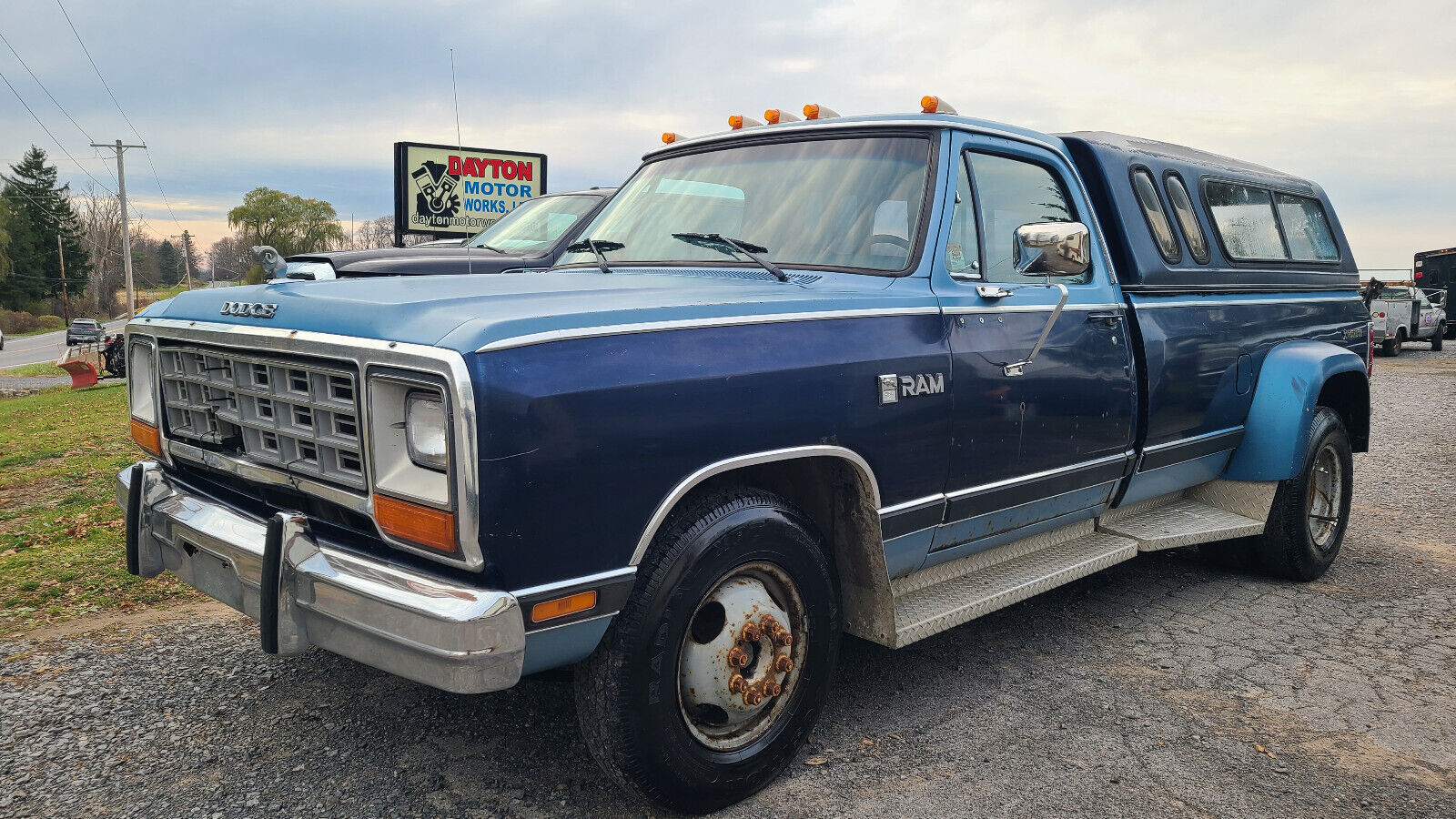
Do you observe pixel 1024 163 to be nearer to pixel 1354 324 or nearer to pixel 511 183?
pixel 1354 324

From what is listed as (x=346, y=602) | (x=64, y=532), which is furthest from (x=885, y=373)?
(x=64, y=532)

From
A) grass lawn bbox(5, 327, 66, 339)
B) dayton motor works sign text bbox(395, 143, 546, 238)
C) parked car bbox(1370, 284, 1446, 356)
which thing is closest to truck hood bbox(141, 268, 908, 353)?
dayton motor works sign text bbox(395, 143, 546, 238)

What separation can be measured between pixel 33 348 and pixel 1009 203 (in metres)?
58.6

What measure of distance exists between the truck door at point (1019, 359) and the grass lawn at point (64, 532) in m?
3.56

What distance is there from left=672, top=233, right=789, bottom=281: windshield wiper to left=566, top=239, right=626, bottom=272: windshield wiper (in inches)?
11.5

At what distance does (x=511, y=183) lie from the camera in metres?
16.9

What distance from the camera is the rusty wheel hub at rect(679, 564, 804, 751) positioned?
2.74 meters

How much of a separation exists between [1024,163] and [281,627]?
316 cm

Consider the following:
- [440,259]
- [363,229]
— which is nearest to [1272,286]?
[440,259]

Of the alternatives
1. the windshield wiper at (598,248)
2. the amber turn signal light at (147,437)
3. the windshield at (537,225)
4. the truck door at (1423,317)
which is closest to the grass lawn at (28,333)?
the windshield at (537,225)

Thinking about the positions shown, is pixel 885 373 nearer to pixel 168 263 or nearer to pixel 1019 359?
pixel 1019 359

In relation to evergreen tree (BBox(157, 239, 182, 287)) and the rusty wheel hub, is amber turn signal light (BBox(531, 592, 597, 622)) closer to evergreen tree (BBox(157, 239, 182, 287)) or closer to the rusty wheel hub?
the rusty wheel hub

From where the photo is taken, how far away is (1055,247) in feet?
11.5

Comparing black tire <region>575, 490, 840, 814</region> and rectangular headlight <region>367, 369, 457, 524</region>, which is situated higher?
rectangular headlight <region>367, 369, 457, 524</region>
